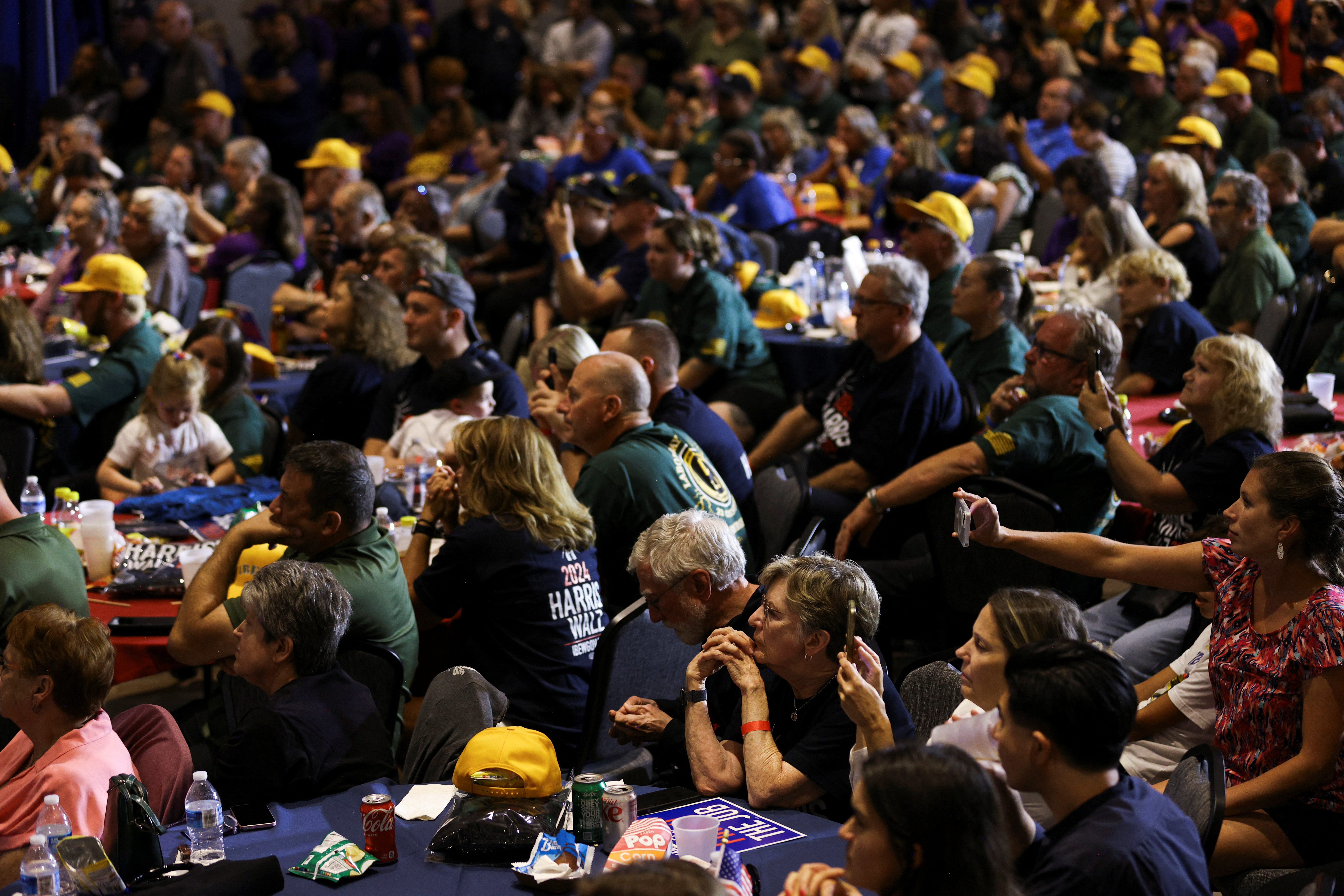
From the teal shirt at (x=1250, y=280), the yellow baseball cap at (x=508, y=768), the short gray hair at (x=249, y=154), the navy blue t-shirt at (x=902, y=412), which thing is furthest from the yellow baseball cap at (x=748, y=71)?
the yellow baseball cap at (x=508, y=768)

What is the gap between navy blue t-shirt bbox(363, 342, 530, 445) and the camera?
5.34 meters

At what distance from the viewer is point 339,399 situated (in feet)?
18.5

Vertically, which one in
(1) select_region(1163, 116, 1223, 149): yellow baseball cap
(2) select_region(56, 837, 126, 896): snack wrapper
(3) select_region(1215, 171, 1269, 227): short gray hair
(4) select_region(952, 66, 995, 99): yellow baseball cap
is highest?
(4) select_region(952, 66, 995, 99): yellow baseball cap

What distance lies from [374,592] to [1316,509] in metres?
2.32

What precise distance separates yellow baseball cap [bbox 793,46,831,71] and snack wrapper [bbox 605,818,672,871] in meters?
10.5

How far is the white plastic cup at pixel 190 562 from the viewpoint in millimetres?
3928

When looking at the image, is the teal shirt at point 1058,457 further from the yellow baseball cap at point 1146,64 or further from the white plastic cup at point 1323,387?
the yellow baseball cap at point 1146,64

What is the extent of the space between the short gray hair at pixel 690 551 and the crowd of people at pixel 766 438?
12mm

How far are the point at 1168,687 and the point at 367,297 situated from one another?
151 inches

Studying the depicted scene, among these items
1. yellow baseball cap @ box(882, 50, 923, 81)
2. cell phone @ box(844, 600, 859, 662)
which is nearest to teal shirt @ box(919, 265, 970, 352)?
cell phone @ box(844, 600, 859, 662)

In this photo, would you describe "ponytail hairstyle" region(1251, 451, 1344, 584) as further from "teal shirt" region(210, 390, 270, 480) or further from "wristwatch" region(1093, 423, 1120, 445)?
"teal shirt" region(210, 390, 270, 480)

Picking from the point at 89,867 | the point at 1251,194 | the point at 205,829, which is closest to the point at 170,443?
the point at 205,829

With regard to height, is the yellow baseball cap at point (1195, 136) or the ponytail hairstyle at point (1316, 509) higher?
the yellow baseball cap at point (1195, 136)

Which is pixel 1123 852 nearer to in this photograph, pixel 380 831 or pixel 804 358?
pixel 380 831
